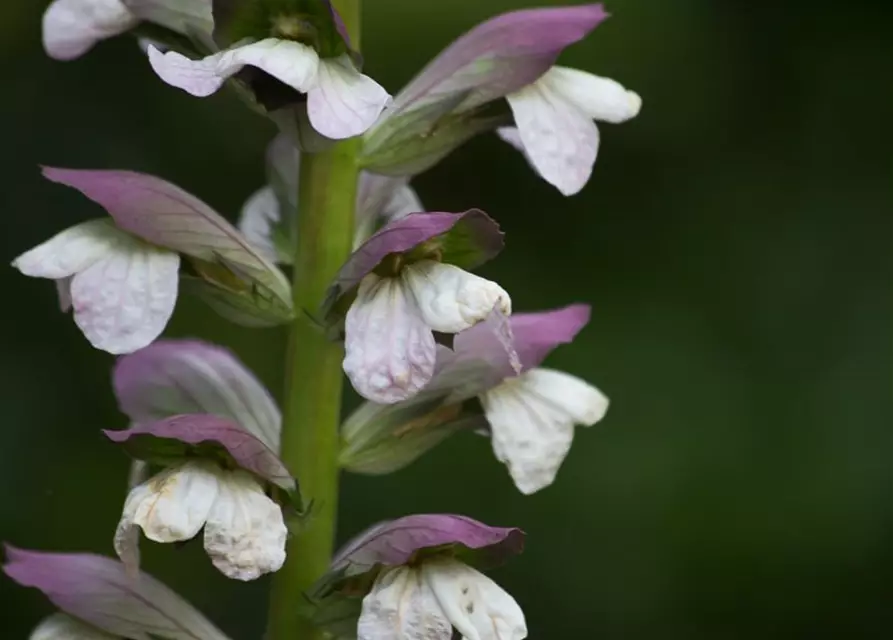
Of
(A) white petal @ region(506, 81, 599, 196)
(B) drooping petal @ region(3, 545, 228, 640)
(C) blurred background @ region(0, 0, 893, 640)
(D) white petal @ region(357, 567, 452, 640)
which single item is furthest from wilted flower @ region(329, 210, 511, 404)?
(C) blurred background @ region(0, 0, 893, 640)

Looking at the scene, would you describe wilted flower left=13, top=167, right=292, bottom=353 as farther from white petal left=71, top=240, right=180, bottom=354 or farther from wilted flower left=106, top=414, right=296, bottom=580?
wilted flower left=106, top=414, right=296, bottom=580

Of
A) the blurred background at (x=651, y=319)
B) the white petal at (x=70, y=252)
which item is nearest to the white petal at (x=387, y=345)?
the white petal at (x=70, y=252)

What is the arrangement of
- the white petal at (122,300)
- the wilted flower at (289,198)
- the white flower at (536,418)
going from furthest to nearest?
the wilted flower at (289,198) < the white flower at (536,418) < the white petal at (122,300)

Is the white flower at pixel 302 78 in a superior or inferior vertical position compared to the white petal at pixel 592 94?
superior

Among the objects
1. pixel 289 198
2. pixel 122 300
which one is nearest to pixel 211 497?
pixel 122 300

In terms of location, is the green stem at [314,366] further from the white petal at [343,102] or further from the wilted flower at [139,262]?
the white petal at [343,102]

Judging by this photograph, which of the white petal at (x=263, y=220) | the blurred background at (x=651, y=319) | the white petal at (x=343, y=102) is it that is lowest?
the blurred background at (x=651, y=319)
